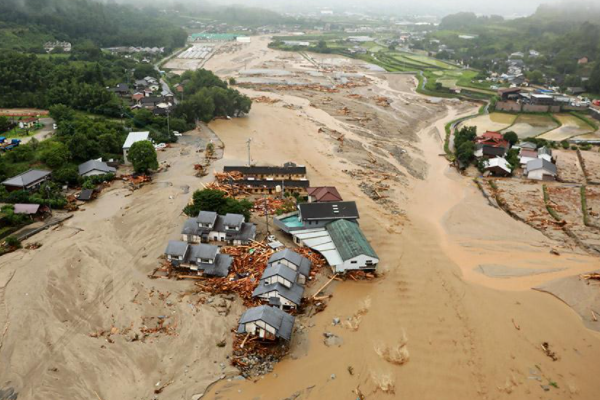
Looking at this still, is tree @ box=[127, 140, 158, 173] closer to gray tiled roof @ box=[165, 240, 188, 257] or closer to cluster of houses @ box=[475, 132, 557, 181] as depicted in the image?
gray tiled roof @ box=[165, 240, 188, 257]

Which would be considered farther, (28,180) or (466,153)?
(466,153)

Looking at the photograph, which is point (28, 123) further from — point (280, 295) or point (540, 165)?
point (540, 165)

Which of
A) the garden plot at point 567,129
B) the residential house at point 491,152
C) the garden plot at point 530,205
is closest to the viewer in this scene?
the garden plot at point 530,205

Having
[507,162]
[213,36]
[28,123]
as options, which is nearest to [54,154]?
[28,123]

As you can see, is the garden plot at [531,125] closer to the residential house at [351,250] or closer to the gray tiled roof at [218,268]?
the residential house at [351,250]

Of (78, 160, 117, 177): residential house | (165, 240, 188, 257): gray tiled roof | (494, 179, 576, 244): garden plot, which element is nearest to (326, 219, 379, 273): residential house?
(165, 240, 188, 257): gray tiled roof

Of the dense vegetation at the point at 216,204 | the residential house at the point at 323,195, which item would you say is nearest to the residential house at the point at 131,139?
the dense vegetation at the point at 216,204
